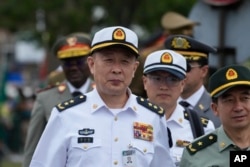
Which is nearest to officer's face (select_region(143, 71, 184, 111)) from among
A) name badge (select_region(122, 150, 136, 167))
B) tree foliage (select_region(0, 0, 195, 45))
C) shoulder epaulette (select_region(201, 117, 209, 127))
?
shoulder epaulette (select_region(201, 117, 209, 127))

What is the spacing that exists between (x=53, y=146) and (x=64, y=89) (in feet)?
11.0

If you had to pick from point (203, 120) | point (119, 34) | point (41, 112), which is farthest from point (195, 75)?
point (119, 34)

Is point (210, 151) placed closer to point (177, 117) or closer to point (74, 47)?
point (177, 117)

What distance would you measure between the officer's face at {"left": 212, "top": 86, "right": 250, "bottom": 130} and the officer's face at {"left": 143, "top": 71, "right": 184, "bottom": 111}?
1.50 meters

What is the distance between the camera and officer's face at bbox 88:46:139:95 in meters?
7.70

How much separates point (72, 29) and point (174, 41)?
390 inches

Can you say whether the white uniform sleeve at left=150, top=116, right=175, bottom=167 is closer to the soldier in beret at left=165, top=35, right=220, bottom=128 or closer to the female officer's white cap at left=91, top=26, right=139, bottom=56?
the female officer's white cap at left=91, top=26, right=139, bottom=56

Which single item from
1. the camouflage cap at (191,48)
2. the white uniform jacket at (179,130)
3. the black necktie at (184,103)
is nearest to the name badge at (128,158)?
the white uniform jacket at (179,130)

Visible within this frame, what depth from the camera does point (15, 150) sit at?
32.6 m

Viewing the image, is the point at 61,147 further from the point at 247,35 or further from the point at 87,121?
the point at 247,35

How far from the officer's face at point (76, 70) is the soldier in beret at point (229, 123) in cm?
386

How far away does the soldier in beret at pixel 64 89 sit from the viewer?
10.8 meters

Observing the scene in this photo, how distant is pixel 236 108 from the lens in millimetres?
7301

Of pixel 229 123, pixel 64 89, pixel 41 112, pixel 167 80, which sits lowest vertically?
pixel 229 123
